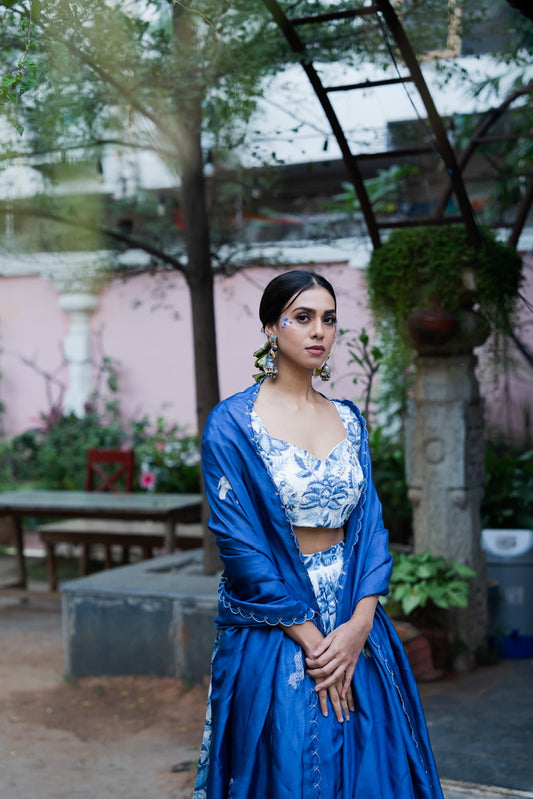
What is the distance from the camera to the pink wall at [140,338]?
8641mm

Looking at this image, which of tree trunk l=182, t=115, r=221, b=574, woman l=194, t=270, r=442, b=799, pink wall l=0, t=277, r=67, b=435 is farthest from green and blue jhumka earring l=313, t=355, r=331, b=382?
pink wall l=0, t=277, r=67, b=435

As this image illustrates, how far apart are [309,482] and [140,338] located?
277 inches

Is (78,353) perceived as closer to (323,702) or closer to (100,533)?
(100,533)

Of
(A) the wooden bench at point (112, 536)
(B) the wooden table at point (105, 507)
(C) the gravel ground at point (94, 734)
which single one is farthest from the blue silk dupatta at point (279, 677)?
(A) the wooden bench at point (112, 536)

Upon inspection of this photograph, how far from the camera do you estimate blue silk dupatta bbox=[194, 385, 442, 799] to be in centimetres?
213

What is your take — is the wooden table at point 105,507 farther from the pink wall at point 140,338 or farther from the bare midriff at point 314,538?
the bare midriff at point 314,538

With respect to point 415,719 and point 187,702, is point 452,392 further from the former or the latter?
point 415,719

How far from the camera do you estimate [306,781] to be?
2088 millimetres

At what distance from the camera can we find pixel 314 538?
7.68ft

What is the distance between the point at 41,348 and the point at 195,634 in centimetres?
547

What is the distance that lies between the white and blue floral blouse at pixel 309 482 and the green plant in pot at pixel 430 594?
2462mm

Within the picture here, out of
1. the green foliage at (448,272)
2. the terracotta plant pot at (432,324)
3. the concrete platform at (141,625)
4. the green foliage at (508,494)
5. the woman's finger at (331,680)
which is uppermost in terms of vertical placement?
the green foliage at (448,272)

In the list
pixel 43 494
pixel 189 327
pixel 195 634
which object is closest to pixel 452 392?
pixel 195 634

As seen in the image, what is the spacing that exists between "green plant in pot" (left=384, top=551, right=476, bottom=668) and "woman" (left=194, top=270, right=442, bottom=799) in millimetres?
2328
